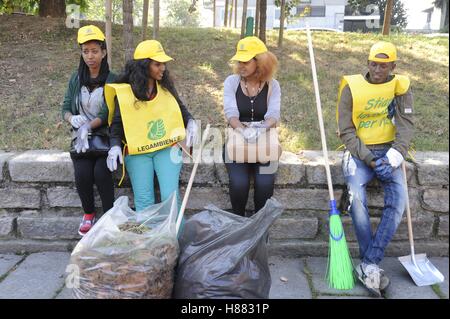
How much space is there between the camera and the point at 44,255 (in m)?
3.38

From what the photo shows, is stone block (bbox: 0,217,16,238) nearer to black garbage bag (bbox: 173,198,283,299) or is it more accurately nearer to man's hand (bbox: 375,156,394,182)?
black garbage bag (bbox: 173,198,283,299)

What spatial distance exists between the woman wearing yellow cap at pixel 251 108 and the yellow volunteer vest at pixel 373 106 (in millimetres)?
568

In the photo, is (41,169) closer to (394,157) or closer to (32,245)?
(32,245)

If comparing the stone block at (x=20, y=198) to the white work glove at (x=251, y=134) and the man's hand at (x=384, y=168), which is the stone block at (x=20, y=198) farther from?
the man's hand at (x=384, y=168)

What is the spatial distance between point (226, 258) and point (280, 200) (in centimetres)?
104

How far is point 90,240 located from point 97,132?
1083mm

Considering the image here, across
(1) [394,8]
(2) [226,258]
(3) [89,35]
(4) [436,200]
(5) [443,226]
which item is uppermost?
(1) [394,8]

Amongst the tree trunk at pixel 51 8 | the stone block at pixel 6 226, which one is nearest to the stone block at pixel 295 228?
the stone block at pixel 6 226

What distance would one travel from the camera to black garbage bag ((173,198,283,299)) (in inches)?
97.0

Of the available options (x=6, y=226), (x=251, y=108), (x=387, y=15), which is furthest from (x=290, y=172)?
(x=387, y=15)

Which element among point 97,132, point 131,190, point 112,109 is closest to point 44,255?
point 131,190

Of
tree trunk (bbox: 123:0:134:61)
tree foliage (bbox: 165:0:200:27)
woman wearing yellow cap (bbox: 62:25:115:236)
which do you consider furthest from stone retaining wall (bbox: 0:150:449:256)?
tree foliage (bbox: 165:0:200:27)

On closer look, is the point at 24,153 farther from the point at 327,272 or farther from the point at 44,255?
the point at 327,272

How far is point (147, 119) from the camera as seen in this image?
313cm
